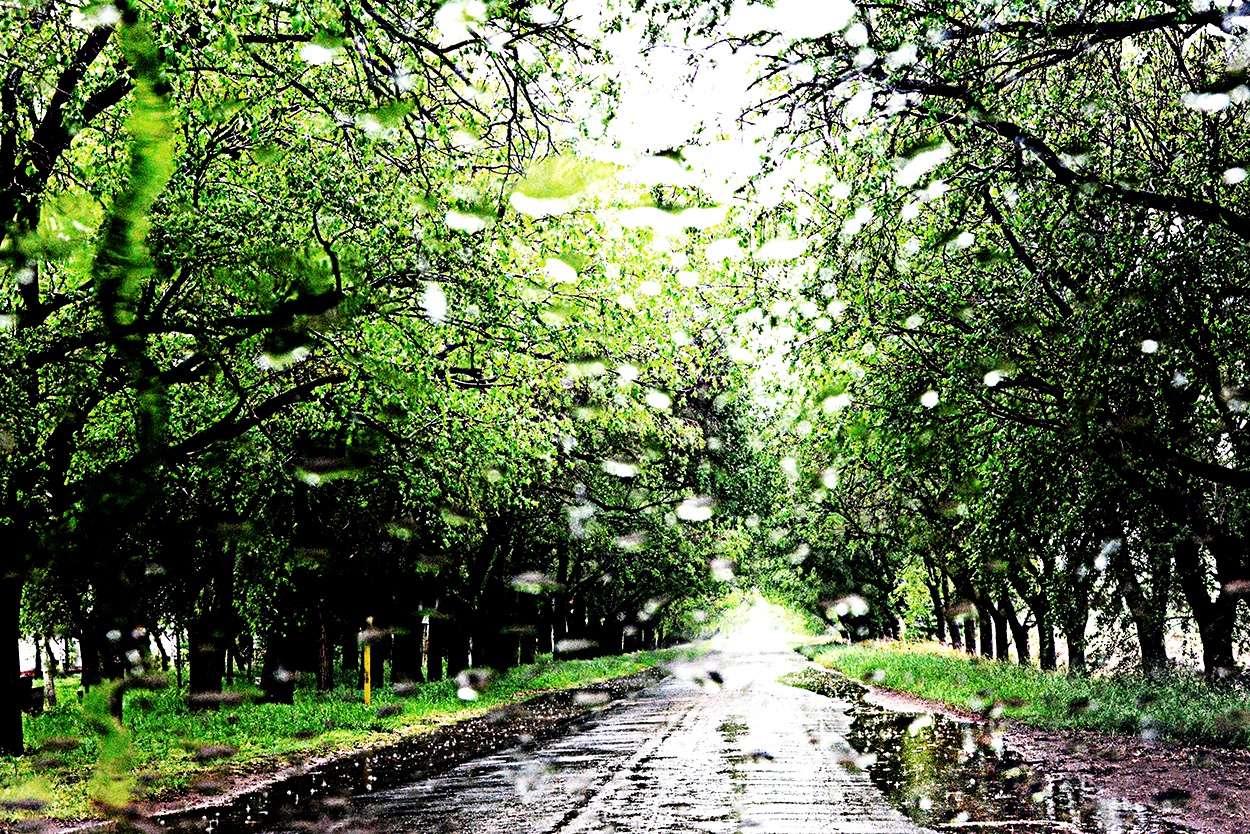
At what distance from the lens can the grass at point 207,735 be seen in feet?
3.26

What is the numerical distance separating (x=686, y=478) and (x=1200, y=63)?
59.2 ft

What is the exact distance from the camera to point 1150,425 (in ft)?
41.5

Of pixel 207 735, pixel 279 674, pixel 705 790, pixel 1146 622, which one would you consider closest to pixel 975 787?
pixel 705 790

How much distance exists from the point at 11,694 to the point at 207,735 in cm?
357

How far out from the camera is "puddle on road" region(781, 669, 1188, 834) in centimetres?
895

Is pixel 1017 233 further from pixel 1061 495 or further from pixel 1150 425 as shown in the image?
pixel 1061 495

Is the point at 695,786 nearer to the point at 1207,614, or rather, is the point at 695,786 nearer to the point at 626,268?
the point at 626,268

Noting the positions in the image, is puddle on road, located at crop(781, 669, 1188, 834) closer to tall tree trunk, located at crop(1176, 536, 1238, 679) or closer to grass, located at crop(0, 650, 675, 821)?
tall tree trunk, located at crop(1176, 536, 1238, 679)

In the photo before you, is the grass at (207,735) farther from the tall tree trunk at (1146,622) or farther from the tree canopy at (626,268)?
the tall tree trunk at (1146,622)

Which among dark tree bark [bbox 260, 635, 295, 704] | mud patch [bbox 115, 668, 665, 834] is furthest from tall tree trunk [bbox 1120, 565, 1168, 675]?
dark tree bark [bbox 260, 635, 295, 704]

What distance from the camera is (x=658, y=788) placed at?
11.3 meters

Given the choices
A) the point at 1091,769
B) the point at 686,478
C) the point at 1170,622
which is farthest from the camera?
the point at 686,478

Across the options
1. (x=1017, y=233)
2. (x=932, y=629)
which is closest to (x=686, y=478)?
(x=1017, y=233)

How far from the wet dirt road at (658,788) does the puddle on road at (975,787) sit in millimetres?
371
